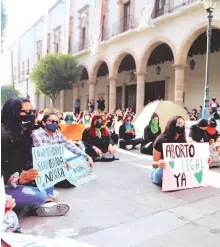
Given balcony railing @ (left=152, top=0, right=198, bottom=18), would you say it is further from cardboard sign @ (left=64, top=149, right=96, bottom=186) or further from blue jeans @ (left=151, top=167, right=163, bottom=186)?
cardboard sign @ (left=64, top=149, right=96, bottom=186)

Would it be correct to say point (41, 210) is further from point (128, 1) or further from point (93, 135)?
point (128, 1)

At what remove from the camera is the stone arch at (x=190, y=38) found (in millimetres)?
14673


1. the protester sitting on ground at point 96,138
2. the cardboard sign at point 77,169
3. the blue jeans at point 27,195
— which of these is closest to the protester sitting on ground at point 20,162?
the blue jeans at point 27,195

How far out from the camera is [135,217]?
3.63 meters

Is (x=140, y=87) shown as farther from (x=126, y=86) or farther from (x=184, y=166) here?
(x=184, y=166)

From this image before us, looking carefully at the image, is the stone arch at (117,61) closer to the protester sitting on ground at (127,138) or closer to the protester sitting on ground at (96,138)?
the protester sitting on ground at (127,138)

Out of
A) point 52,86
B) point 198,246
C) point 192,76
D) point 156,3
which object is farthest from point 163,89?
point 198,246

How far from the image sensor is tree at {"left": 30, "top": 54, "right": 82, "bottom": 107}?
84.5 ft

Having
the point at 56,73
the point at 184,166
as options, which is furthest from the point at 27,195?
the point at 56,73

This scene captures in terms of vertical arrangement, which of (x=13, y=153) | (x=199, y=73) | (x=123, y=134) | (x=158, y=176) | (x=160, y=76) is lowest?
(x=158, y=176)

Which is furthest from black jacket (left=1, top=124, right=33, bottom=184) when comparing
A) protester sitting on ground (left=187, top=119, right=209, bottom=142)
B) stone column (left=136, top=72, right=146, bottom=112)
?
stone column (left=136, top=72, right=146, bottom=112)

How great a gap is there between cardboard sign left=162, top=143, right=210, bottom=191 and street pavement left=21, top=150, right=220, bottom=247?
135mm

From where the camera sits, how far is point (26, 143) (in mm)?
3543

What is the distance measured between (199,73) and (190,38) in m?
4.68
